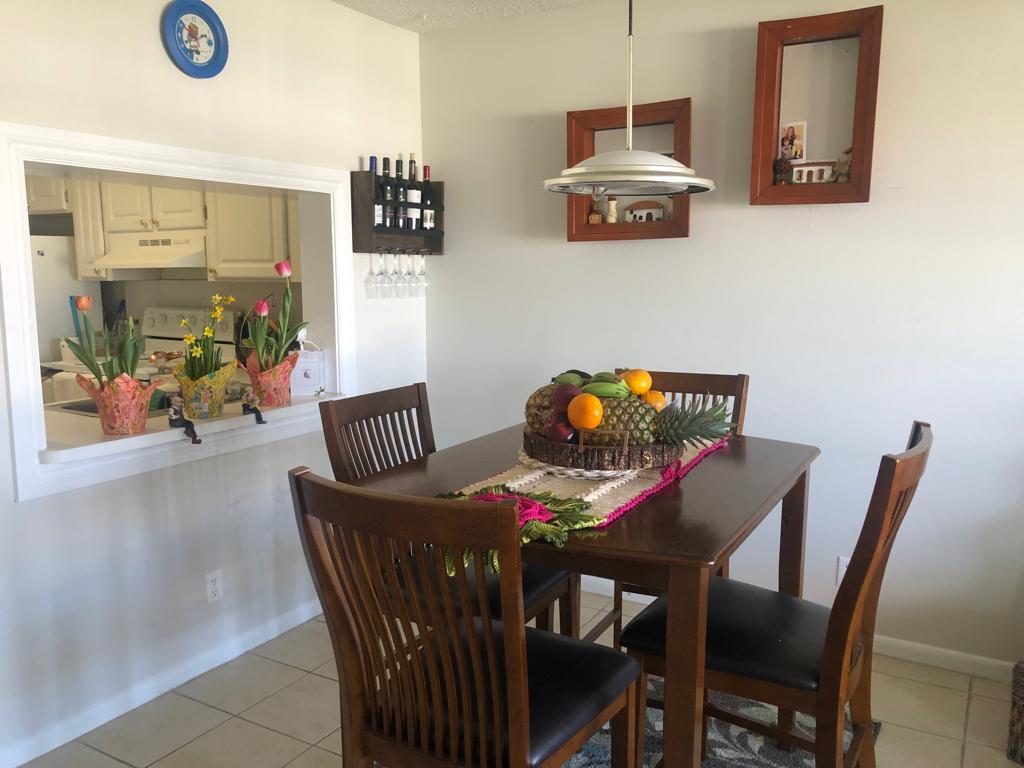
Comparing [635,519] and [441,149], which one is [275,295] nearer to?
[441,149]

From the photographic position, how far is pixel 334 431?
7.28 ft

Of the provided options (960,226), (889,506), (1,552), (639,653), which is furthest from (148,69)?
(960,226)

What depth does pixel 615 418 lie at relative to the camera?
77.1 inches

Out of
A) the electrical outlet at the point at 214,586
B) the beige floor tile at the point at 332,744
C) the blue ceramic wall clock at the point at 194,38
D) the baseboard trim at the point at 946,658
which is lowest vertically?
the beige floor tile at the point at 332,744

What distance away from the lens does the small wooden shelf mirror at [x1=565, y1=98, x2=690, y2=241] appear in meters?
2.92

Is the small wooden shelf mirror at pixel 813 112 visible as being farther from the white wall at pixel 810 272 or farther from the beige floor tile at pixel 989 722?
the beige floor tile at pixel 989 722

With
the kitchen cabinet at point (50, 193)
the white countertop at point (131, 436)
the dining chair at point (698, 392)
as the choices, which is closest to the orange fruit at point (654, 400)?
the dining chair at point (698, 392)

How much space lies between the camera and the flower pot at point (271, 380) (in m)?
2.93

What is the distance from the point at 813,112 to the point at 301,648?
8.80ft

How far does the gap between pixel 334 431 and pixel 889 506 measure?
1.43 meters

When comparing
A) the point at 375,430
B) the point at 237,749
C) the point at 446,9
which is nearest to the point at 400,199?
the point at 446,9

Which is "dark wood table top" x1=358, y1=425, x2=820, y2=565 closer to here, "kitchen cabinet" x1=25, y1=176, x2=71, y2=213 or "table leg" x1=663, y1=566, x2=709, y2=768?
"table leg" x1=663, y1=566, x2=709, y2=768

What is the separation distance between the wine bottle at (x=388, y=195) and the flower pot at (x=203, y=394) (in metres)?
0.94

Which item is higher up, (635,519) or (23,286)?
(23,286)
